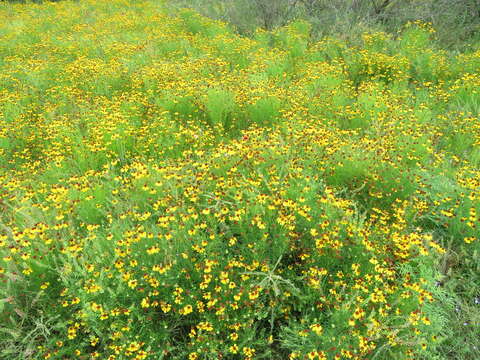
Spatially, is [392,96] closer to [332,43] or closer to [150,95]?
[332,43]

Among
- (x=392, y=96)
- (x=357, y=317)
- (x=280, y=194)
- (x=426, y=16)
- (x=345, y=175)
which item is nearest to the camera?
(x=357, y=317)

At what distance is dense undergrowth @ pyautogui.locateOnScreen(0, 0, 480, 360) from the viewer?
232cm

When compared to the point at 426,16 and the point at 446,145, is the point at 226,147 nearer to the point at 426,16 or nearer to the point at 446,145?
the point at 446,145

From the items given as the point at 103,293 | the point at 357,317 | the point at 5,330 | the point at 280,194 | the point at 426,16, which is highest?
the point at 426,16

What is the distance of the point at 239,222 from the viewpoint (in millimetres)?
2637

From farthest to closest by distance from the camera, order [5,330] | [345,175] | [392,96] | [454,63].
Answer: [454,63]
[392,96]
[345,175]
[5,330]

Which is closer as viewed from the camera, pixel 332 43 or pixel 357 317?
pixel 357 317

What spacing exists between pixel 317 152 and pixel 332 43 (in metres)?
4.47

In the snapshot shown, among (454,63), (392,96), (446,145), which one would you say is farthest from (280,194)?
(454,63)

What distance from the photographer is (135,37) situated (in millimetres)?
8188

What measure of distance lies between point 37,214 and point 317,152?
105 inches

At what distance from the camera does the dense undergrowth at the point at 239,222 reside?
7.61 feet

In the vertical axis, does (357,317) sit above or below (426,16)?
below

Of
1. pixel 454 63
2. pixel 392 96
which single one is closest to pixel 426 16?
pixel 454 63
